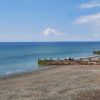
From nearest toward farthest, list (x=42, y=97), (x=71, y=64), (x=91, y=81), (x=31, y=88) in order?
(x=42, y=97), (x=31, y=88), (x=91, y=81), (x=71, y=64)

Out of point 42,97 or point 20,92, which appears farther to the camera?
point 20,92

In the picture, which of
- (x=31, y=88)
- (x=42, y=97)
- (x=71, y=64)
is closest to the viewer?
(x=42, y=97)

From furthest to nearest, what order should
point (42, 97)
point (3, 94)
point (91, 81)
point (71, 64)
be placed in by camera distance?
1. point (71, 64)
2. point (91, 81)
3. point (3, 94)
4. point (42, 97)

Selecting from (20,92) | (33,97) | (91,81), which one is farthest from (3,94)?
(91,81)

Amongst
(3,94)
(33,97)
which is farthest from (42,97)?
(3,94)

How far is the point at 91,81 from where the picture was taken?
3131 cm

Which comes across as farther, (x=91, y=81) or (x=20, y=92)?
(x=91, y=81)

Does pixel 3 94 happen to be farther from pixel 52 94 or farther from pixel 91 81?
pixel 91 81

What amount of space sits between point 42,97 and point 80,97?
345cm

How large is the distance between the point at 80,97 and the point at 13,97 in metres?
6.16

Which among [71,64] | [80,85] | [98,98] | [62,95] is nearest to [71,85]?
[80,85]

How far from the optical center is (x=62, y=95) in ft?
79.0

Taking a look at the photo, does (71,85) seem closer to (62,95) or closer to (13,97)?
(62,95)

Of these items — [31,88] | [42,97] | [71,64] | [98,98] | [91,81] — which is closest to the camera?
[98,98]
